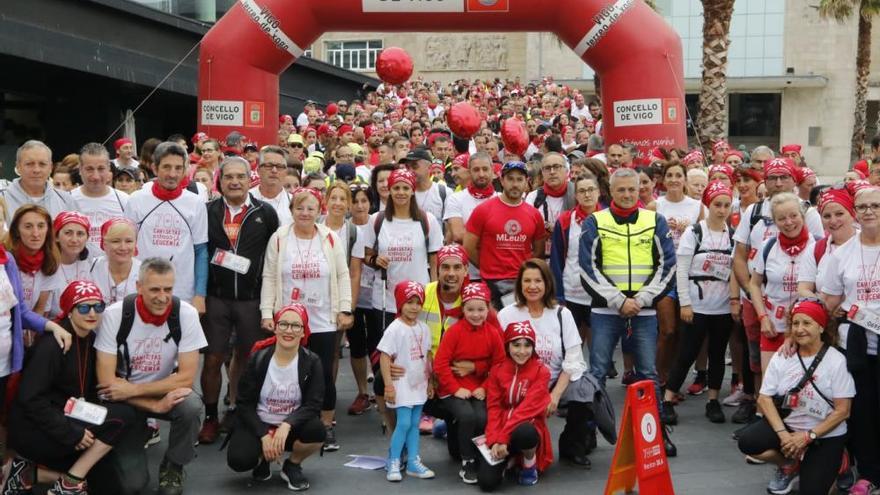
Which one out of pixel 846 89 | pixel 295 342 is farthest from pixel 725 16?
pixel 846 89

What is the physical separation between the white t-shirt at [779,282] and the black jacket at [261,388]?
318 centimetres

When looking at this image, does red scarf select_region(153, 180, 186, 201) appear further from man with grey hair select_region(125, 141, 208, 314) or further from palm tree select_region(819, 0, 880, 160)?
palm tree select_region(819, 0, 880, 160)

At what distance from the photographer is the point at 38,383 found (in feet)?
20.4

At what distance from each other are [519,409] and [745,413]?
7.50ft

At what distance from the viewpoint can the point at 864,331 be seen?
21.6ft

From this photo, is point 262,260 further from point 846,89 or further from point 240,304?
point 846,89

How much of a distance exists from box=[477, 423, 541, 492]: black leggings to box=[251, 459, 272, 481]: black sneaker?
4.35ft

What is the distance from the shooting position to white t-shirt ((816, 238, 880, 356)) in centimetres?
652

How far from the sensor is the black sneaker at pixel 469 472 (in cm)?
688

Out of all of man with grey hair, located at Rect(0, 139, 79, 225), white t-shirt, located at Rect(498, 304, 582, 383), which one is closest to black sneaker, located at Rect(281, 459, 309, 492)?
white t-shirt, located at Rect(498, 304, 582, 383)

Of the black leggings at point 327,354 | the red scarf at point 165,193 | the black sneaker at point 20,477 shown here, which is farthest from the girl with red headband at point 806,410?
the black sneaker at point 20,477

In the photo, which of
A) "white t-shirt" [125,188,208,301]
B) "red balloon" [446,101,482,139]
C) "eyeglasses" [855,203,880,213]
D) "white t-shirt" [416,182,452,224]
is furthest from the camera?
"red balloon" [446,101,482,139]

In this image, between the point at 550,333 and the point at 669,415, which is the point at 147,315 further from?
the point at 669,415

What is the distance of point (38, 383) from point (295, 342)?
151 cm
